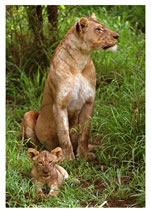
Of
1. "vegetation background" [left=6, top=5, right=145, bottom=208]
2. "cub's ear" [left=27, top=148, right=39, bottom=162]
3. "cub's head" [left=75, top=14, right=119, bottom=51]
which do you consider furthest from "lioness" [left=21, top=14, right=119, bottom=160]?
"cub's ear" [left=27, top=148, right=39, bottom=162]

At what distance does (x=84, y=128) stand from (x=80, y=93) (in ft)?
1.57

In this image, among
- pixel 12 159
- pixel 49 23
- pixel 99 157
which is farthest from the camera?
pixel 49 23

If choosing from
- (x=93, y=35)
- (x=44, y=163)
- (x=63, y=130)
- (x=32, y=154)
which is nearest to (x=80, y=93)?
(x=63, y=130)

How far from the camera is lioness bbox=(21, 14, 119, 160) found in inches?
195

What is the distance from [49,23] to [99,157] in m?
2.64

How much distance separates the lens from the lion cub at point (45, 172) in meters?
4.17

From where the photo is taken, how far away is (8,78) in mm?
7051

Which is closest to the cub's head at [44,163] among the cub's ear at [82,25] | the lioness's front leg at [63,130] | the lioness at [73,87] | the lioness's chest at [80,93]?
the lioness at [73,87]

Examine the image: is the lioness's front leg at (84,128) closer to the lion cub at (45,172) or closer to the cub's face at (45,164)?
the lion cub at (45,172)

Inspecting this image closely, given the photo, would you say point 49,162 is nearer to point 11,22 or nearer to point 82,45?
point 82,45

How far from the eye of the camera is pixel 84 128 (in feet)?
17.5

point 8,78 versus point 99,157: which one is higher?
point 8,78

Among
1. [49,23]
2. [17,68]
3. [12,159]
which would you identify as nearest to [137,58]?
[49,23]

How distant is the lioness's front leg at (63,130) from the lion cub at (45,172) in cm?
73
